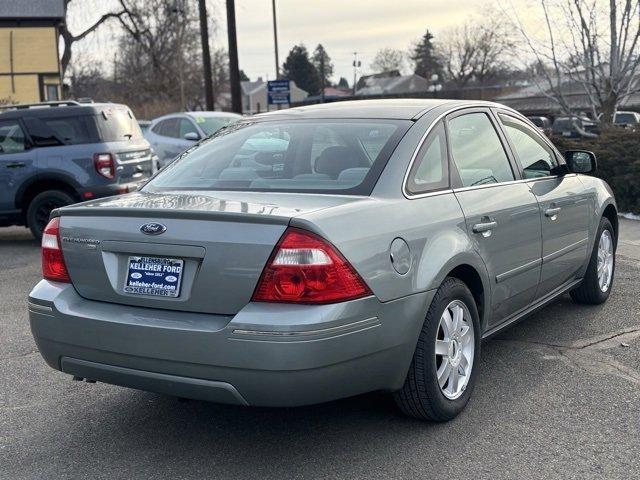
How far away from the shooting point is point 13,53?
100 feet

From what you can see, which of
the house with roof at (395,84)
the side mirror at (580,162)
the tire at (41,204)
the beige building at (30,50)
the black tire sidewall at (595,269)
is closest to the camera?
the side mirror at (580,162)

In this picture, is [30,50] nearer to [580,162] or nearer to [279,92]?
[279,92]

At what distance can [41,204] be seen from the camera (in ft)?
33.4

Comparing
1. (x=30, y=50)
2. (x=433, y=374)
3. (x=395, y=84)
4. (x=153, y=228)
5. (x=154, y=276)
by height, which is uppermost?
(x=395, y=84)

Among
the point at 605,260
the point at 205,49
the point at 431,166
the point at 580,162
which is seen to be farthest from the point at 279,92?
the point at 431,166

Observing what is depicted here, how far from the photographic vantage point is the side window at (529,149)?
516cm

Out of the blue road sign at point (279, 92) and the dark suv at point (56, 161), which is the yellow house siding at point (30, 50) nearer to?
the blue road sign at point (279, 92)

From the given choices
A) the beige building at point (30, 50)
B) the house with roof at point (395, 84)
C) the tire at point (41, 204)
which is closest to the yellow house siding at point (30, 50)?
the beige building at point (30, 50)

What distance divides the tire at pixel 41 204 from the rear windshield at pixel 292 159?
19.3 ft

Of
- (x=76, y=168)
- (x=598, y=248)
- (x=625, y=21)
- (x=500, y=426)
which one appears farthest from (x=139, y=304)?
(x=625, y=21)

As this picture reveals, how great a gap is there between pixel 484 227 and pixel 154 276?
180 centimetres

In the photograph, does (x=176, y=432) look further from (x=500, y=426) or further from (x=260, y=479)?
(x=500, y=426)

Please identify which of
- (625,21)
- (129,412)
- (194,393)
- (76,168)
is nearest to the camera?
(194,393)

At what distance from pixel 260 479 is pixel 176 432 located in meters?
0.72
